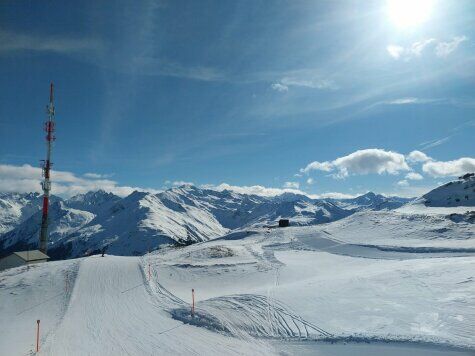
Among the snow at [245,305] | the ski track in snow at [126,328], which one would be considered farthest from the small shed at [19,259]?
the ski track in snow at [126,328]

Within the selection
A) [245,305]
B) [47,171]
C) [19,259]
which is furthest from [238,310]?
[47,171]

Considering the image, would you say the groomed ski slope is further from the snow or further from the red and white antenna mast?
the red and white antenna mast

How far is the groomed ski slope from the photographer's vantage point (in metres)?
19.2

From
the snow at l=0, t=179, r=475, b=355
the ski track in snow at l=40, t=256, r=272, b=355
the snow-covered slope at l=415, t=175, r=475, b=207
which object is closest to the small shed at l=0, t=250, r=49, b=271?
the snow at l=0, t=179, r=475, b=355

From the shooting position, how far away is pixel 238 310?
78.3 ft

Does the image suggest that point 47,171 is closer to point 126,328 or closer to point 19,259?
point 19,259

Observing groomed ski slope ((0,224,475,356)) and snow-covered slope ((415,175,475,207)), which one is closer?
groomed ski slope ((0,224,475,356))

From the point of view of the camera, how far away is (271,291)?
28.5 m

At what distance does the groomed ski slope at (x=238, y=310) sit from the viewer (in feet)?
63.1

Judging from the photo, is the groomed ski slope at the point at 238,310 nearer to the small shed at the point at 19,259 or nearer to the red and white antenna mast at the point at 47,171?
the small shed at the point at 19,259

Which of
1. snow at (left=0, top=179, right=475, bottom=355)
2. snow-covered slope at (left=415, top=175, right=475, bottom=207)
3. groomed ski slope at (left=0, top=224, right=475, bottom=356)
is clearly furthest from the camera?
snow-covered slope at (left=415, top=175, right=475, bottom=207)

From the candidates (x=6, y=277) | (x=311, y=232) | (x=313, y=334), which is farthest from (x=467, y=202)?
(x=6, y=277)

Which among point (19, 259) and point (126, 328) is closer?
point (126, 328)

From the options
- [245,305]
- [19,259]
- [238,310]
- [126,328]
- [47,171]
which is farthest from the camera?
[47,171]
